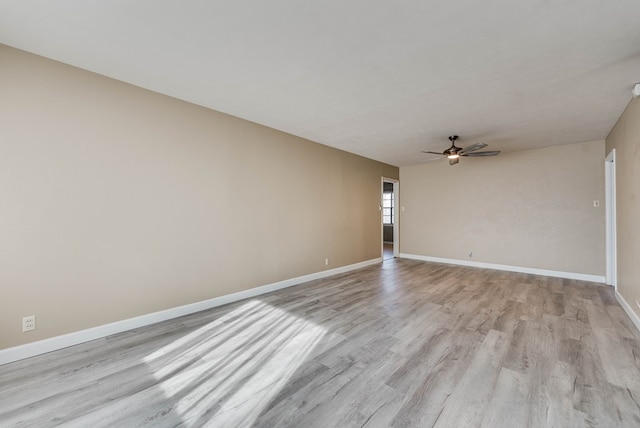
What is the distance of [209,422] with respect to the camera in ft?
5.39

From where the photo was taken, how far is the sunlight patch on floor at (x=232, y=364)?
1.77 metres

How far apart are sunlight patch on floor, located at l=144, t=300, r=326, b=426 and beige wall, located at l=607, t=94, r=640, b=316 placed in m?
3.73

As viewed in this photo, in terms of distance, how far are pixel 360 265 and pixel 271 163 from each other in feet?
10.5

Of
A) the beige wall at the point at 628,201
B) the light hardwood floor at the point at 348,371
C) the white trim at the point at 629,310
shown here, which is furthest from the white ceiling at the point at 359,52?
the light hardwood floor at the point at 348,371

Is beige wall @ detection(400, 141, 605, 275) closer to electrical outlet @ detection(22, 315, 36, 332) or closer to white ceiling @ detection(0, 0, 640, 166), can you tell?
white ceiling @ detection(0, 0, 640, 166)

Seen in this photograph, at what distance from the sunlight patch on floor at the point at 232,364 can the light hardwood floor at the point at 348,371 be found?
0.01m

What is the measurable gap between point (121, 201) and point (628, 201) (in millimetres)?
6029

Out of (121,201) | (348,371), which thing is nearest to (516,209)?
(348,371)

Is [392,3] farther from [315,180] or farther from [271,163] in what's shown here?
[315,180]

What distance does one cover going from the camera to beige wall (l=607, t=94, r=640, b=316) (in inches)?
118

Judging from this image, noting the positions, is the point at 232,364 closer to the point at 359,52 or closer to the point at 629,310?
the point at 359,52

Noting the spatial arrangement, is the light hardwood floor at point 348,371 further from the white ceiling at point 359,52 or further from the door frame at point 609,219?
the white ceiling at point 359,52

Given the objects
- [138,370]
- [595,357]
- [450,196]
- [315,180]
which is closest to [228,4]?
[138,370]

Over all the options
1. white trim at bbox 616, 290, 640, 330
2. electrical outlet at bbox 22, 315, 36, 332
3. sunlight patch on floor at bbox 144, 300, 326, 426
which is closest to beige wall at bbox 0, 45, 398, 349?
electrical outlet at bbox 22, 315, 36, 332
